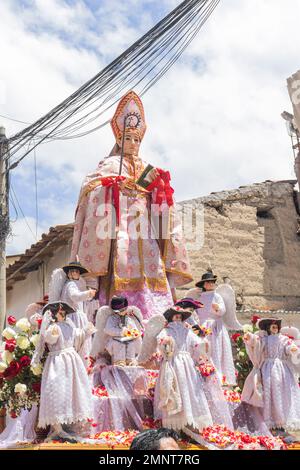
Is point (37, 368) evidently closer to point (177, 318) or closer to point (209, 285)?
point (177, 318)

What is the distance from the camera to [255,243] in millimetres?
21906

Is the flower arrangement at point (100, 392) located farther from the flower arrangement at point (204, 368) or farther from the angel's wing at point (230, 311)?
the angel's wing at point (230, 311)

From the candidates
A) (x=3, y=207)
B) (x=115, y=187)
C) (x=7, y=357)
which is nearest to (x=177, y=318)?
(x=7, y=357)

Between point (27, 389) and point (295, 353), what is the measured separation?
358cm

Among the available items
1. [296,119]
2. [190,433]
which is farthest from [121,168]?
[296,119]

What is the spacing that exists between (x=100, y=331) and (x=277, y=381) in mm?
2558

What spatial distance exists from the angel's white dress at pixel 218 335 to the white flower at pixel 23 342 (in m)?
2.70

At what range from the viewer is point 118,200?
41.5 feet

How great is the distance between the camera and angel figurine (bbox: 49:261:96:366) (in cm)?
1052

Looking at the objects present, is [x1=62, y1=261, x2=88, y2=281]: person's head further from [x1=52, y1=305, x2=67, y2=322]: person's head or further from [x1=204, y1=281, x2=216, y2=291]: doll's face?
[x1=204, y1=281, x2=216, y2=291]: doll's face

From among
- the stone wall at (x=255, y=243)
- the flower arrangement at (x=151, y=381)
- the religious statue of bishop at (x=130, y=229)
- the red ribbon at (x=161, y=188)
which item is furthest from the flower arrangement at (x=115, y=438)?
the stone wall at (x=255, y=243)

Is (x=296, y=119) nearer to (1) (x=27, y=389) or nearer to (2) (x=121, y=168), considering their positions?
(2) (x=121, y=168)

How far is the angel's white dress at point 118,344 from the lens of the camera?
10.7 meters
